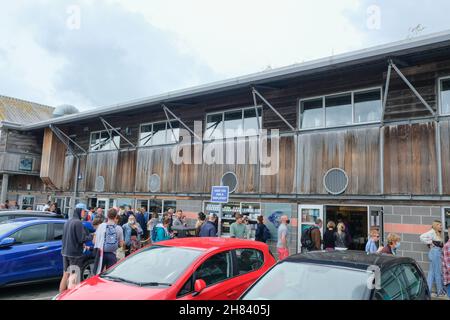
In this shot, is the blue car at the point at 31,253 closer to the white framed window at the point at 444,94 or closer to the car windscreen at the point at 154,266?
the car windscreen at the point at 154,266

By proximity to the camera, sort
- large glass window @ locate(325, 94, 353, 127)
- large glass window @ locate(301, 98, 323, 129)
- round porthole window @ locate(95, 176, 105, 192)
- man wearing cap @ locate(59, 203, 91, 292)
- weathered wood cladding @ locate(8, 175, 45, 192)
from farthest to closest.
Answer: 1. weathered wood cladding @ locate(8, 175, 45, 192)
2. round porthole window @ locate(95, 176, 105, 192)
3. large glass window @ locate(301, 98, 323, 129)
4. large glass window @ locate(325, 94, 353, 127)
5. man wearing cap @ locate(59, 203, 91, 292)

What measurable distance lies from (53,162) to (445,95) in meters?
19.3

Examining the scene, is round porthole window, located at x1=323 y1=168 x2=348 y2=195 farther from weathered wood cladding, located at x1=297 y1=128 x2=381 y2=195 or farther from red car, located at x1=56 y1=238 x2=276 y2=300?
red car, located at x1=56 y1=238 x2=276 y2=300

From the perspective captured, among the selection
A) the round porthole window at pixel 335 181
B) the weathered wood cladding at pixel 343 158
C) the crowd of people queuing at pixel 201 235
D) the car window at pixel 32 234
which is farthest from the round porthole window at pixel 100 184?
the round porthole window at pixel 335 181

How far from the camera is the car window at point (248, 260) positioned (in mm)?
5332

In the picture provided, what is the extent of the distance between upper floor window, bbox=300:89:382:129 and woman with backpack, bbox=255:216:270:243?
3356 mm

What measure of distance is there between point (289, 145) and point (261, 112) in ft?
5.73

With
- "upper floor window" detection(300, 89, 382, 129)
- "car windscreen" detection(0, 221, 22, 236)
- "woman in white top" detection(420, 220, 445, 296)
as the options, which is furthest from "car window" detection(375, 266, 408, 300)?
"car windscreen" detection(0, 221, 22, 236)

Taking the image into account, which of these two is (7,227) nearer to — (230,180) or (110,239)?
(110,239)

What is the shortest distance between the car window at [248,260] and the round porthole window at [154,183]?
1000 cm

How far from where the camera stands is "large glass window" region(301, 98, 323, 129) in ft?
37.2

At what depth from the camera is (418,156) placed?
9.28 m
